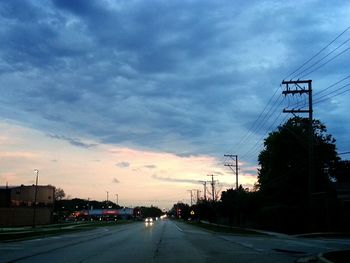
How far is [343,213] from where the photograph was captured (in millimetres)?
54344

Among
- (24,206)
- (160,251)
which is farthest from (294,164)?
(160,251)

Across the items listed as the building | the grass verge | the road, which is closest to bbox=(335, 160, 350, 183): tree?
the building

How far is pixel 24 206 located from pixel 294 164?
56221mm

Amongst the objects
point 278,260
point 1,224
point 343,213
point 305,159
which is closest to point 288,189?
point 305,159

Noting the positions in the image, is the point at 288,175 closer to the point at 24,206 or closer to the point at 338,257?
the point at 24,206

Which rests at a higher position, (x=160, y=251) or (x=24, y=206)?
(x=24, y=206)

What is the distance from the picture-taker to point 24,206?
112 m

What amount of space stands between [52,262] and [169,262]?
428 centimetres

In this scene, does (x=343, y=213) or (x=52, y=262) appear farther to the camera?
(x=343, y=213)

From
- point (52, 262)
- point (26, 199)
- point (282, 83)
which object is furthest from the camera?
point (26, 199)

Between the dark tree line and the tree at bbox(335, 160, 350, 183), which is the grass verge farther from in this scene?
the tree at bbox(335, 160, 350, 183)

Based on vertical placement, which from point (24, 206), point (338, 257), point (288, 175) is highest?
point (288, 175)

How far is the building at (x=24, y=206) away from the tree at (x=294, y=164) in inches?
1465

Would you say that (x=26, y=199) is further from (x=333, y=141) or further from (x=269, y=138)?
Result: (x=333, y=141)
